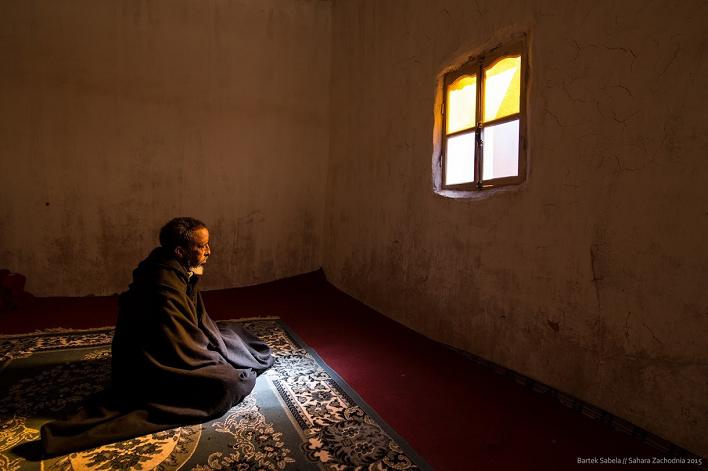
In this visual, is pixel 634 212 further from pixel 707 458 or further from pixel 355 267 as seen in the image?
pixel 355 267

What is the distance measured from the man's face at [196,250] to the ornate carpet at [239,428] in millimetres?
866

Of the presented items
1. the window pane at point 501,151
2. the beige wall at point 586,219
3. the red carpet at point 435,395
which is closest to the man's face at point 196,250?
the red carpet at point 435,395

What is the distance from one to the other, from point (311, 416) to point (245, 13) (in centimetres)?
550

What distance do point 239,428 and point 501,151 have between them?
8.21ft

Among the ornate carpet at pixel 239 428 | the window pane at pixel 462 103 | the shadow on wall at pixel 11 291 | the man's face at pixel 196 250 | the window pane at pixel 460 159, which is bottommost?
the ornate carpet at pixel 239 428

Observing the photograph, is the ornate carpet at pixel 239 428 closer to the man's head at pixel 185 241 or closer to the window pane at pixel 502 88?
the man's head at pixel 185 241

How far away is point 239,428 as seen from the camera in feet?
6.75

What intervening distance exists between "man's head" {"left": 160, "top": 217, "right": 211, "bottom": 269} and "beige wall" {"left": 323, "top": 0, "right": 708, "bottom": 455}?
198 cm

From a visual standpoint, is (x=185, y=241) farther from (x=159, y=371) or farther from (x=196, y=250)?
(x=159, y=371)

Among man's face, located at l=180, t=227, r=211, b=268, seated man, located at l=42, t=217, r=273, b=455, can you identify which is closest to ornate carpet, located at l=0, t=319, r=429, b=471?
seated man, located at l=42, t=217, r=273, b=455

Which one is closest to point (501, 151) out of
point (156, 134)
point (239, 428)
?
point (239, 428)

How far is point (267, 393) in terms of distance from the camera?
8.14 feet

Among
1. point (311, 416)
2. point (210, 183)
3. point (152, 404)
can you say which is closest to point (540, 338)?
point (311, 416)

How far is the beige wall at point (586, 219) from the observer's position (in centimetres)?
189
